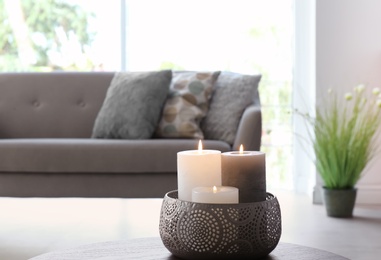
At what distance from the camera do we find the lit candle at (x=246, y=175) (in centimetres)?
113

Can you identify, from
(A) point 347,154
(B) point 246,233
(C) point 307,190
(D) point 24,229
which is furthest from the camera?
(C) point 307,190

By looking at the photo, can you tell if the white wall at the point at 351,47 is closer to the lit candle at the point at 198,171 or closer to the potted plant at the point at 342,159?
the potted plant at the point at 342,159

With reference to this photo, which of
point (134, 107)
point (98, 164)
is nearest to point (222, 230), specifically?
point (98, 164)

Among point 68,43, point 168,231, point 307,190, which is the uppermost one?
point 68,43

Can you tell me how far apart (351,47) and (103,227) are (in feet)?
6.73

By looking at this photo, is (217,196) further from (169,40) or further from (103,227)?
(169,40)

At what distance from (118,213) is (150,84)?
125 cm

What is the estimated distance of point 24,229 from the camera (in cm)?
222

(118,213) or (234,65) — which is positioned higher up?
(234,65)

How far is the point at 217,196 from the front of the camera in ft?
3.57

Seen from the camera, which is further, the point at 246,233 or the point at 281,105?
the point at 281,105

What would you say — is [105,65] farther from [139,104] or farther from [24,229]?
[24,229]

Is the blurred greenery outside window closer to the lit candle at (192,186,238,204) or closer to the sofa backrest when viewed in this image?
the sofa backrest

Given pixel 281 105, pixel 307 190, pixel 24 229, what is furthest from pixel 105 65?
pixel 24 229
